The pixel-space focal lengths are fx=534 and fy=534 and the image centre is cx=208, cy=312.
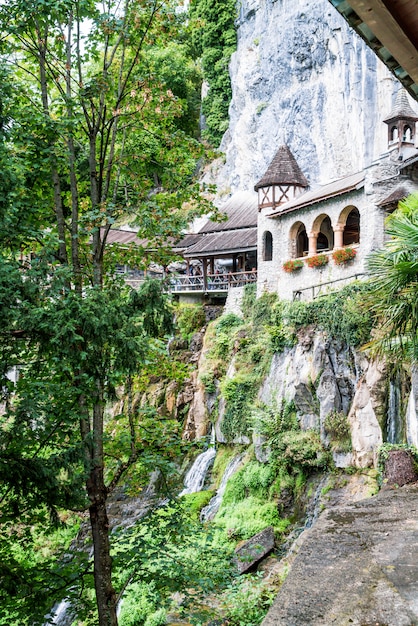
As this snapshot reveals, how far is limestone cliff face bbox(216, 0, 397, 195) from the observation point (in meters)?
26.7

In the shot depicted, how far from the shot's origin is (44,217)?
7281mm

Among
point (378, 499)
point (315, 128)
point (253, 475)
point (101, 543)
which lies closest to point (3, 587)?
point (101, 543)

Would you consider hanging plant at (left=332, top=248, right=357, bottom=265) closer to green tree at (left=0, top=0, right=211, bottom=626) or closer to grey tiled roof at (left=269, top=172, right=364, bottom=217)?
grey tiled roof at (left=269, top=172, right=364, bottom=217)

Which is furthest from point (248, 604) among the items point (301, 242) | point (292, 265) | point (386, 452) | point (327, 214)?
point (301, 242)

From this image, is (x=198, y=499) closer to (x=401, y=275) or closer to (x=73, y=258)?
(x=401, y=275)

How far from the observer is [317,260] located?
20047 millimetres

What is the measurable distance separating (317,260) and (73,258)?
14236 mm

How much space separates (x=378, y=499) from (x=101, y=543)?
449 cm

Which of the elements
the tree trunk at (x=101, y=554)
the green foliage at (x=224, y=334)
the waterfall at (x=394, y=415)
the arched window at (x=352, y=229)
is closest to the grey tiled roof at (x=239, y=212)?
the arched window at (x=352, y=229)

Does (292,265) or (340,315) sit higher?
(292,265)

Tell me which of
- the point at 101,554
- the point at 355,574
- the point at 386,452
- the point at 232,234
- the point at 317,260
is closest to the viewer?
the point at 355,574

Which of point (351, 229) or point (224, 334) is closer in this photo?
point (224, 334)

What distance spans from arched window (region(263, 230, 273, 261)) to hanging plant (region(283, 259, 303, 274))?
1831 millimetres

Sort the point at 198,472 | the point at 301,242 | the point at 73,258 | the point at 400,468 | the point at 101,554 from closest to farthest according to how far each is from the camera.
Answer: the point at 101,554 → the point at 73,258 → the point at 400,468 → the point at 198,472 → the point at 301,242
